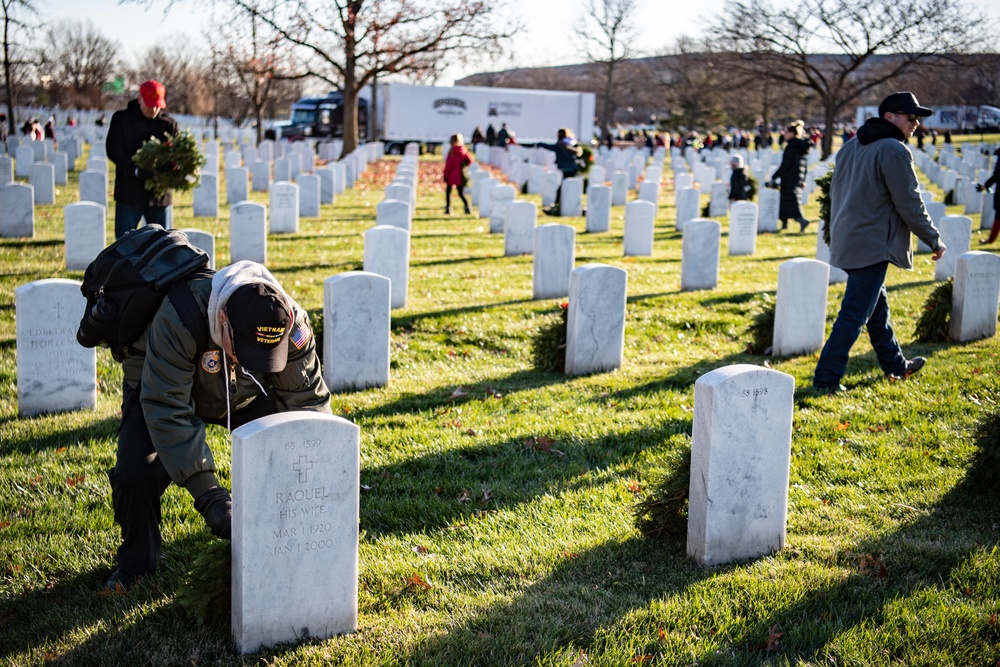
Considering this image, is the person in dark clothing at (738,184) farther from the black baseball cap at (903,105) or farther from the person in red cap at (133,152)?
the black baseball cap at (903,105)

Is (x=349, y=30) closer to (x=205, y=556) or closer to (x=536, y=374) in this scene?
(x=536, y=374)

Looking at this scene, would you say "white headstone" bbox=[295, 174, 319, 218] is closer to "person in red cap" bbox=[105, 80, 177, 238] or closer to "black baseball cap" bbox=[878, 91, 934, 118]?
"person in red cap" bbox=[105, 80, 177, 238]

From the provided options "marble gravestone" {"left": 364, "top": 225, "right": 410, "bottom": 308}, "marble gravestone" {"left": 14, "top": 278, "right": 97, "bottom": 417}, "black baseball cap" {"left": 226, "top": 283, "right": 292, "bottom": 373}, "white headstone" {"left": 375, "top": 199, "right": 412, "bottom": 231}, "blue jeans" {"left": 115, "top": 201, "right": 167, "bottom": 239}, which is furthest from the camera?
"white headstone" {"left": 375, "top": 199, "right": 412, "bottom": 231}

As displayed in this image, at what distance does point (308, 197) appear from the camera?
58.7ft

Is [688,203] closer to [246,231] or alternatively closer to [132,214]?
[246,231]

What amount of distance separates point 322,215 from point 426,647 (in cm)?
1554

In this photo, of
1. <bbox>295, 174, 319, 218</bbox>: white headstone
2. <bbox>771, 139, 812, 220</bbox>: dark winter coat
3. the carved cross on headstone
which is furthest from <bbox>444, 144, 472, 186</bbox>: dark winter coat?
the carved cross on headstone

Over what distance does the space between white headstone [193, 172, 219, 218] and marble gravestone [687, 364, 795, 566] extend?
556 inches

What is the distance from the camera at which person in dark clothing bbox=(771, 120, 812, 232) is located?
638 inches

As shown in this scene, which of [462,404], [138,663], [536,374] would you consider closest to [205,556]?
[138,663]

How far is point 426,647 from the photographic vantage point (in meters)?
3.48

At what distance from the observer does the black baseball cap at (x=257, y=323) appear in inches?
128

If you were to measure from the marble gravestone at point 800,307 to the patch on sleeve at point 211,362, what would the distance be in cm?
558

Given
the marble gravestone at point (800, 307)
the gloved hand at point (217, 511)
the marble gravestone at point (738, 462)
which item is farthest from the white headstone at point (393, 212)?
the gloved hand at point (217, 511)
